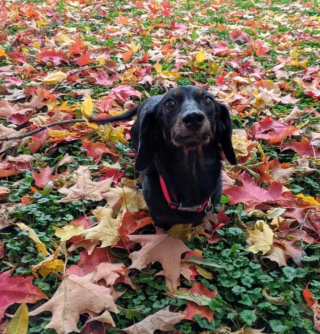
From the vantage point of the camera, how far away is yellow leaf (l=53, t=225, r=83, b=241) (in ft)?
6.75

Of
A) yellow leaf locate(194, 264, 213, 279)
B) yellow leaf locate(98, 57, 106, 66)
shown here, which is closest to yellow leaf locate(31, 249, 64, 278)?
yellow leaf locate(194, 264, 213, 279)

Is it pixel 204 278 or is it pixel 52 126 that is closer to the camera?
pixel 204 278

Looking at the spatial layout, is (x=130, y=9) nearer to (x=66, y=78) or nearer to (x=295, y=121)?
(x=66, y=78)

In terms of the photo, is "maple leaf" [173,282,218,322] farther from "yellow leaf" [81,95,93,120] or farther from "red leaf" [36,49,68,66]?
"red leaf" [36,49,68,66]

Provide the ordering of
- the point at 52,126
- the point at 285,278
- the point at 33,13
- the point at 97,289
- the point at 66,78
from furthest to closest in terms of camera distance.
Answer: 1. the point at 33,13
2. the point at 66,78
3. the point at 52,126
4. the point at 285,278
5. the point at 97,289

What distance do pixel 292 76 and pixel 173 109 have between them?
2736mm

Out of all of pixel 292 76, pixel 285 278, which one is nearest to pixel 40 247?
pixel 285 278

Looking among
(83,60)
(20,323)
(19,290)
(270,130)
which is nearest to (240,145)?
(270,130)

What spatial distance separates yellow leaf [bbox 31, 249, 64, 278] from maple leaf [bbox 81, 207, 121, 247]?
21 centimetres

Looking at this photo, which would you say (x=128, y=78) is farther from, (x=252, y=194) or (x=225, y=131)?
(x=252, y=194)

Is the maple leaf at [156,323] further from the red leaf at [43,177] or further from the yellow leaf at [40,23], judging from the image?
the yellow leaf at [40,23]

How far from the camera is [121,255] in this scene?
2.09 meters

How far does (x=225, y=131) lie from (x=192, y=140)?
38 cm

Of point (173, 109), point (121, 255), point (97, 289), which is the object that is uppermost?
point (173, 109)
